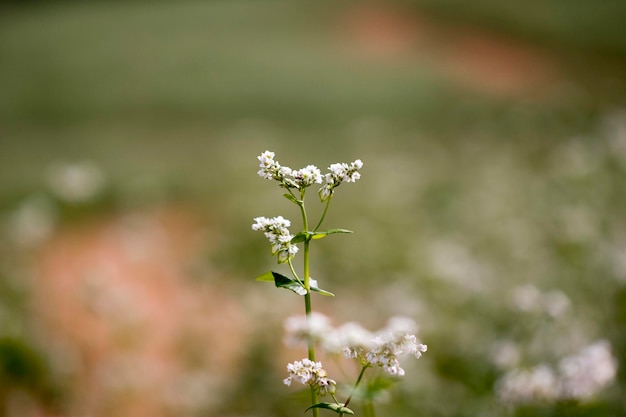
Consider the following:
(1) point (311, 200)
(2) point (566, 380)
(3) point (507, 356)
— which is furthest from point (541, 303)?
(1) point (311, 200)

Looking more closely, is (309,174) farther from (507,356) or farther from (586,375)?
(507,356)

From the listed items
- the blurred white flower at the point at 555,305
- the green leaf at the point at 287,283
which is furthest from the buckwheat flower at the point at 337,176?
A: the blurred white flower at the point at 555,305

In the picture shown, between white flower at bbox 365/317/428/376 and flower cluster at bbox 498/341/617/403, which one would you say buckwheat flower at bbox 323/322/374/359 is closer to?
white flower at bbox 365/317/428/376

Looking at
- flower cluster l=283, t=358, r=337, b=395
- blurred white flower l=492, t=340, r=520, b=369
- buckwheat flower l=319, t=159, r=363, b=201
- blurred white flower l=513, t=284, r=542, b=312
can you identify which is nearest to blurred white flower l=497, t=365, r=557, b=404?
blurred white flower l=492, t=340, r=520, b=369

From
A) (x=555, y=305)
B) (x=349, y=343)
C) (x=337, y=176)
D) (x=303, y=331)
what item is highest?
(x=555, y=305)

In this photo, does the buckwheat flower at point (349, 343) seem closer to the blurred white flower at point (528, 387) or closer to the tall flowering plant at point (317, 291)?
the tall flowering plant at point (317, 291)

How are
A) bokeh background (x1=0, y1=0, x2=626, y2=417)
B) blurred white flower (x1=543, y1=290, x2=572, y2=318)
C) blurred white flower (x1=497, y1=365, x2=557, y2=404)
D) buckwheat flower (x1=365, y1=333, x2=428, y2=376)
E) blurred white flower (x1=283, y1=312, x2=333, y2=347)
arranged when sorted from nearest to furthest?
buckwheat flower (x1=365, y1=333, x2=428, y2=376), blurred white flower (x1=283, y1=312, x2=333, y2=347), blurred white flower (x1=497, y1=365, x2=557, y2=404), blurred white flower (x1=543, y1=290, x2=572, y2=318), bokeh background (x1=0, y1=0, x2=626, y2=417)

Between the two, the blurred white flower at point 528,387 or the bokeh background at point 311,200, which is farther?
the bokeh background at point 311,200
